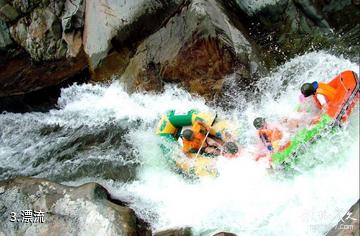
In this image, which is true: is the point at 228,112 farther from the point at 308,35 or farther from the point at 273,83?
the point at 308,35

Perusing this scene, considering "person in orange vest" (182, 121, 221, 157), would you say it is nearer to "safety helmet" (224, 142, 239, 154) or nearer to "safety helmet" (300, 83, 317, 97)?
"safety helmet" (224, 142, 239, 154)

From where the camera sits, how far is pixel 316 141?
23.0 ft

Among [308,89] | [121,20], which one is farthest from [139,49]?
[308,89]

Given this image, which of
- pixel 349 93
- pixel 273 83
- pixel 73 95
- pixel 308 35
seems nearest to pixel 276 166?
pixel 349 93

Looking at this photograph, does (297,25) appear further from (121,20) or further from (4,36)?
(4,36)

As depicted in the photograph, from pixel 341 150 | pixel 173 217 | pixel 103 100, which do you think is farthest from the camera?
pixel 103 100

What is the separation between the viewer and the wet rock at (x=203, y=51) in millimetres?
9086

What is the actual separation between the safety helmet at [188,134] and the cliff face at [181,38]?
5.16ft

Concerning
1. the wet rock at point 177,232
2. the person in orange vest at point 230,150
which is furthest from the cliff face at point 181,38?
the wet rock at point 177,232

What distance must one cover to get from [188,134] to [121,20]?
3674mm

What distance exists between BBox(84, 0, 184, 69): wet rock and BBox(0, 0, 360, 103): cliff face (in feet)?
0.07

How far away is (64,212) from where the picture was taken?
302 inches

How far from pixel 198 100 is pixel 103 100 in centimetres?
260

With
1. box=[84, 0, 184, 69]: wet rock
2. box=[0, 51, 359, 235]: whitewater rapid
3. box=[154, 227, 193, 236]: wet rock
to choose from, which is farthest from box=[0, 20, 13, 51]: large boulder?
box=[154, 227, 193, 236]: wet rock
